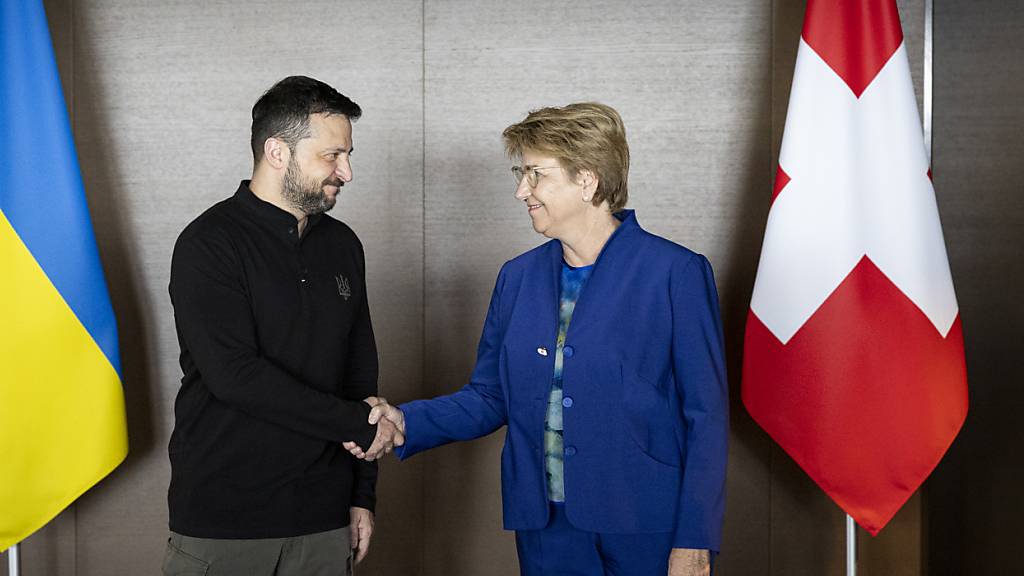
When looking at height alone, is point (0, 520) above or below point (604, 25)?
below

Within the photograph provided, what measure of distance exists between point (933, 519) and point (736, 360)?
32.0 inches

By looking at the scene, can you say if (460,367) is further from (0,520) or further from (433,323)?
(0,520)

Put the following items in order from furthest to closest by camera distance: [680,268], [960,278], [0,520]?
[960,278], [0,520], [680,268]

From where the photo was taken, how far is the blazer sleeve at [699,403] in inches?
74.2

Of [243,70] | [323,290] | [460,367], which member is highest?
[243,70]

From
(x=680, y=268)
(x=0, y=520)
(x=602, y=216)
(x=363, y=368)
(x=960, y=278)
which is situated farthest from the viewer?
(x=960, y=278)

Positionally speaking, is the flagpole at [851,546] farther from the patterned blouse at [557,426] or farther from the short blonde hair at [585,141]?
the short blonde hair at [585,141]

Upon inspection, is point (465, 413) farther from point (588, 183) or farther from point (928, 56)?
point (928, 56)

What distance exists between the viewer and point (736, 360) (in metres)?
3.13

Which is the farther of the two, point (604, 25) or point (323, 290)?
point (604, 25)

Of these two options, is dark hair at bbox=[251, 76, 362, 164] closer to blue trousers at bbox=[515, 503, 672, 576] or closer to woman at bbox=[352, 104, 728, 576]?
woman at bbox=[352, 104, 728, 576]

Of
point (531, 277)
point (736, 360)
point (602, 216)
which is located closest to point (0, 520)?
point (531, 277)

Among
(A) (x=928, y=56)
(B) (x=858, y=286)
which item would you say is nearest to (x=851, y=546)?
(B) (x=858, y=286)

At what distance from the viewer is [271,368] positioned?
1998mm
